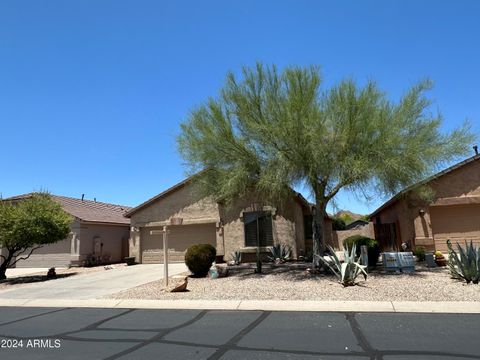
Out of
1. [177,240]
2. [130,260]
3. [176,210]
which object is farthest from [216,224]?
[130,260]

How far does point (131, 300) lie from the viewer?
10.9m

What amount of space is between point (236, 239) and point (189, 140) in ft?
26.1

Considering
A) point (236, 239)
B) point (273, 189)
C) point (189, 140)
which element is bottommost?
point (236, 239)

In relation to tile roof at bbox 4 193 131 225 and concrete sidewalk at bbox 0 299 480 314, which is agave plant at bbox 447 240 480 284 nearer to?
concrete sidewalk at bbox 0 299 480 314

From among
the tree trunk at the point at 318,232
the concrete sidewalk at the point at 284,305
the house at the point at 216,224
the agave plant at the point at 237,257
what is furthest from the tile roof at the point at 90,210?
the tree trunk at the point at 318,232

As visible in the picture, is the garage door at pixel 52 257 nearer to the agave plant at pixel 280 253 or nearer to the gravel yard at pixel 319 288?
the gravel yard at pixel 319 288

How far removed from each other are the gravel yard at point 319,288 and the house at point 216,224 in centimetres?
520

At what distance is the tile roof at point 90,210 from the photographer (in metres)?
24.8

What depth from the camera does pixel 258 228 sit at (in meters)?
20.5

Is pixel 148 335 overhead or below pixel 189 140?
below

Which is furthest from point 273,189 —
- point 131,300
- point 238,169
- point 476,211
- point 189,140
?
point 476,211

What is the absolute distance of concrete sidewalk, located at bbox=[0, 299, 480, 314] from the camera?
8375 mm

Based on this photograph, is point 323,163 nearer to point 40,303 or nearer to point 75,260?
point 40,303

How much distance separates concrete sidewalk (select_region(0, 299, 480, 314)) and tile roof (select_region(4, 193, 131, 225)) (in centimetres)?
1385
